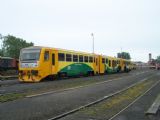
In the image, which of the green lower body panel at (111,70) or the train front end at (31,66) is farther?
the green lower body panel at (111,70)

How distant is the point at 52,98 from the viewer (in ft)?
58.5

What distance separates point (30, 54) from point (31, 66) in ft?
4.00

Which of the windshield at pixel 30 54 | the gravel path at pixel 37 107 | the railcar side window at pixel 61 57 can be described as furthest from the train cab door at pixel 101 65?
the gravel path at pixel 37 107

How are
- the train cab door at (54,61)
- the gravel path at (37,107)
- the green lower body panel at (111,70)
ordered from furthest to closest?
the green lower body panel at (111,70), the train cab door at (54,61), the gravel path at (37,107)

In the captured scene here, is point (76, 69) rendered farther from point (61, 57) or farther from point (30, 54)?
point (30, 54)

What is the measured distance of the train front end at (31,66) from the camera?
99.3 feet

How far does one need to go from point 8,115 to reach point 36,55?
60.3ft

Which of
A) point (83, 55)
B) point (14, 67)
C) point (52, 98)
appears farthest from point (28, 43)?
point (52, 98)

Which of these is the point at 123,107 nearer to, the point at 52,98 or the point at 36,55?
the point at 52,98

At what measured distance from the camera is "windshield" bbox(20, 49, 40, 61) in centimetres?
3064

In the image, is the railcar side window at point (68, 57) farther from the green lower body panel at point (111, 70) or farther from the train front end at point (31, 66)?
the green lower body panel at point (111, 70)

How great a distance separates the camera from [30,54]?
102 feet

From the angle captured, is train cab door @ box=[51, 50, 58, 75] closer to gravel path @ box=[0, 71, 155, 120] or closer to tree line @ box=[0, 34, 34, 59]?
gravel path @ box=[0, 71, 155, 120]

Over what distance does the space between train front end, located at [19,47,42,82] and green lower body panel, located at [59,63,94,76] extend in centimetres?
411
